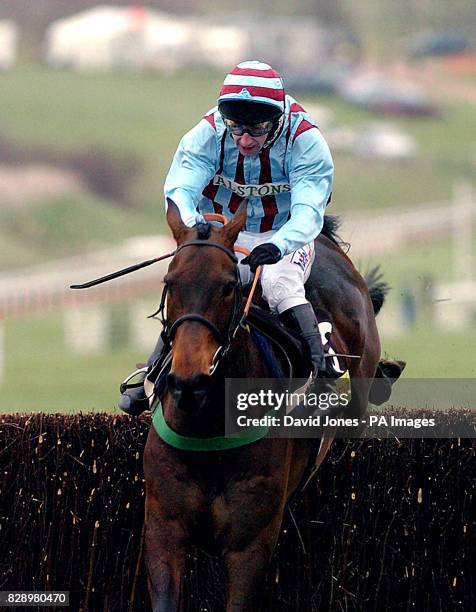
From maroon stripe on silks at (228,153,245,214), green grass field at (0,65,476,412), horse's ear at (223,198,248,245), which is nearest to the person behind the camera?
horse's ear at (223,198,248,245)

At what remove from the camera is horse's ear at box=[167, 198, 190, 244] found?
177 inches

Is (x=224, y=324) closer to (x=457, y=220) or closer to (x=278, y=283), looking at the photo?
(x=278, y=283)

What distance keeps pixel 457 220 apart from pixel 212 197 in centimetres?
3770

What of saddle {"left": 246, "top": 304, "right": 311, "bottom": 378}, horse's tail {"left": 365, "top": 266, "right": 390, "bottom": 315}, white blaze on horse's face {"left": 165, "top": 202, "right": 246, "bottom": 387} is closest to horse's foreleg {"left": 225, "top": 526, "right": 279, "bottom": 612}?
saddle {"left": 246, "top": 304, "right": 311, "bottom": 378}

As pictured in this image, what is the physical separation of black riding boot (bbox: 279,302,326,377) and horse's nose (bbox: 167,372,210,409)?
104 centimetres

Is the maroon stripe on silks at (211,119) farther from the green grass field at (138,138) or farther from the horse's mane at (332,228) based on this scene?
the green grass field at (138,138)

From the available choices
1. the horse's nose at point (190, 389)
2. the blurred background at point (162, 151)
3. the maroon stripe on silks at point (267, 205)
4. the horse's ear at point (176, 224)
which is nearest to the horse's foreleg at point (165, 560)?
the horse's nose at point (190, 389)

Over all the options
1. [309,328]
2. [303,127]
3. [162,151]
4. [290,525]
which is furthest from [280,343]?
[162,151]

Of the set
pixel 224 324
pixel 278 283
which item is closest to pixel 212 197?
pixel 278 283

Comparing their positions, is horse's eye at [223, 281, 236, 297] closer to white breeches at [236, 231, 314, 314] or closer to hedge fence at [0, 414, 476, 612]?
white breeches at [236, 231, 314, 314]

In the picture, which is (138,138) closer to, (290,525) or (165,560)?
(290,525)

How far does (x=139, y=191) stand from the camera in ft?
147

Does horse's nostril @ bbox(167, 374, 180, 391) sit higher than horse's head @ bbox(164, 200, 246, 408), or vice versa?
horse's head @ bbox(164, 200, 246, 408)

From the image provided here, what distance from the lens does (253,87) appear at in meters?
4.96
